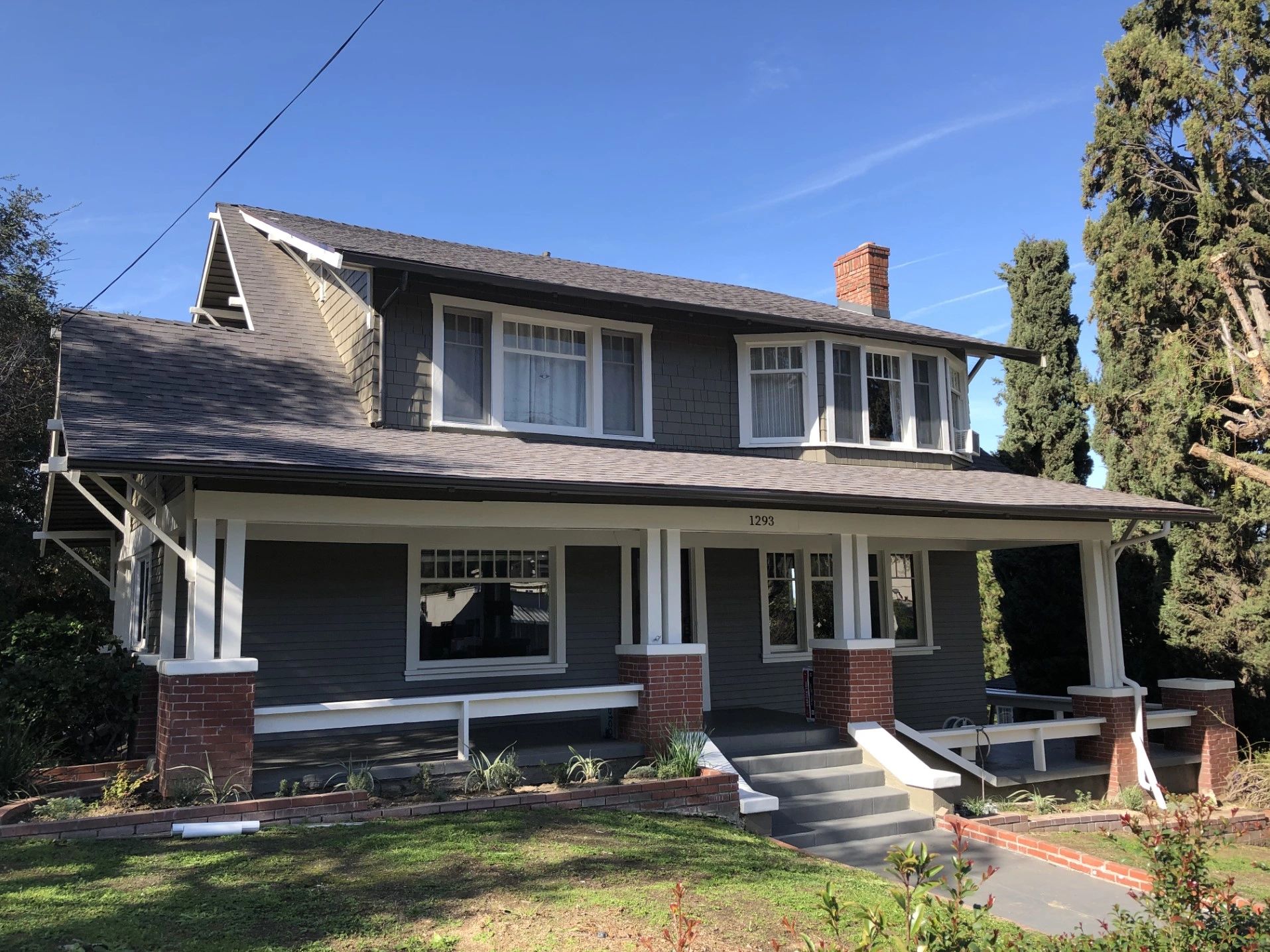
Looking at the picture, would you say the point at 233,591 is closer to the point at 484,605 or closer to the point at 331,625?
the point at 331,625

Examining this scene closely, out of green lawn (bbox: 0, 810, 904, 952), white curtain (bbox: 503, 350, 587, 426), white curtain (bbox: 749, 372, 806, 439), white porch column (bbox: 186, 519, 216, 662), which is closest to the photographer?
green lawn (bbox: 0, 810, 904, 952)

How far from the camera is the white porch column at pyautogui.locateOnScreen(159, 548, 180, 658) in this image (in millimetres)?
9930

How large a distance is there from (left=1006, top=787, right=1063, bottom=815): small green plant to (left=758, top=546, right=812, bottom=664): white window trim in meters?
3.21

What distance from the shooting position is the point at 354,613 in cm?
1089

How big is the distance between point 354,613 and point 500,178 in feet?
24.2

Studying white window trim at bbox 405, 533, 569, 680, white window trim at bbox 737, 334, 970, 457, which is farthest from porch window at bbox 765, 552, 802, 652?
white window trim at bbox 405, 533, 569, 680

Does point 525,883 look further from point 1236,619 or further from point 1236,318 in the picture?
point 1236,318

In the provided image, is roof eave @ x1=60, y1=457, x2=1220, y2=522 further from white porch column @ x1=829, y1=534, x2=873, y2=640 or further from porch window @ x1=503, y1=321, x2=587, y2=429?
porch window @ x1=503, y1=321, x2=587, y2=429

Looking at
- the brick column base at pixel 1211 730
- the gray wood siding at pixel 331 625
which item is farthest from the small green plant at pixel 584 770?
the brick column base at pixel 1211 730

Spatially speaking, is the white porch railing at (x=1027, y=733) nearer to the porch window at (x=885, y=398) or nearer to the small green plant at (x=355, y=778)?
the porch window at (x=885, y=398)

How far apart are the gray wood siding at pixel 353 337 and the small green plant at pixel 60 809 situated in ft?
17.0

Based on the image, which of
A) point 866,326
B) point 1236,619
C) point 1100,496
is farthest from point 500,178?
point 1236,619

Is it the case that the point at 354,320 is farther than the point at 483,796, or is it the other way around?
the point at 354,320

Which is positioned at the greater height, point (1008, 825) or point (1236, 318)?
point (1236, 318)
